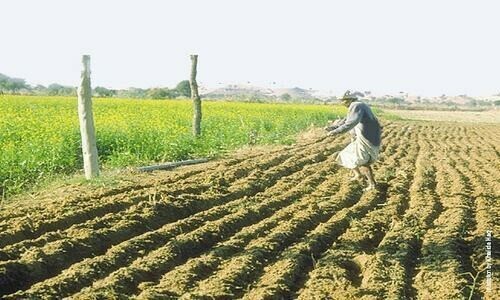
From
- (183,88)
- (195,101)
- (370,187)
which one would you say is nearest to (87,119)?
(370,187)

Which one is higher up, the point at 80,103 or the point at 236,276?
the point at 80,103

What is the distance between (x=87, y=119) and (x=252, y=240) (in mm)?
4640

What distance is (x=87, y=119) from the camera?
11.0 m

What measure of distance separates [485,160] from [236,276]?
477 inches

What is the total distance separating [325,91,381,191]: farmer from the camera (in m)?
10.7

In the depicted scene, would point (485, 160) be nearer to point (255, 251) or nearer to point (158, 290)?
point (255, 251)

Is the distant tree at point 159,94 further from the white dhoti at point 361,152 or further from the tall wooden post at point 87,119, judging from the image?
the white dhoti at point 361,152

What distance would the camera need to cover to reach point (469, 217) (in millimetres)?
9047

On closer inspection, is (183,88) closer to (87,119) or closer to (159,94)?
(159,94)

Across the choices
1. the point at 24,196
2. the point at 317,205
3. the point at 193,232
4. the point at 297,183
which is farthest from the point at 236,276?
the point at 297,183

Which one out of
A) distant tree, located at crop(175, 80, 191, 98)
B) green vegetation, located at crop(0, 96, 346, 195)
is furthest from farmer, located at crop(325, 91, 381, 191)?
distant tree, located at crop(175, 80, 191, 98)

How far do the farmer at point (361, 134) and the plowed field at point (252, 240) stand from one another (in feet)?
1.46

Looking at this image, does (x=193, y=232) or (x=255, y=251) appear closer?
(x=255, y=251)

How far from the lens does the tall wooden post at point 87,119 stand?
35.8ft
